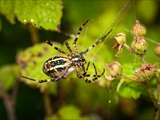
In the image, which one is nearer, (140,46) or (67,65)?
(140,46)

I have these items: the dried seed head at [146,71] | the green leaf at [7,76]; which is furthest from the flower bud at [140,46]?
the green leaf at [7,76]

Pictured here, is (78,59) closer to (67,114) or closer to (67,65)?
(67,65)

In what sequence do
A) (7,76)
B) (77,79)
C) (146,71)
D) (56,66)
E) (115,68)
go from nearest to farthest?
(146,71)
(115,68)
(56,66)
(7,76)
(77,79)

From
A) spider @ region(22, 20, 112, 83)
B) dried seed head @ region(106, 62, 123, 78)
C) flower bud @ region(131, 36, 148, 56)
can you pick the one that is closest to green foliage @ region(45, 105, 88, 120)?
spider @ region(22, 20, 112, 83)

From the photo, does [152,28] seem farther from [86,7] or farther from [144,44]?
[144,44]

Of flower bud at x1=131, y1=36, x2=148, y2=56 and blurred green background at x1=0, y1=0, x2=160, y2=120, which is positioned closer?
flower bud at x1=131, y1=36, x2=148, y2=56

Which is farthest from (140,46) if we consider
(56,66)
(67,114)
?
(67,114)

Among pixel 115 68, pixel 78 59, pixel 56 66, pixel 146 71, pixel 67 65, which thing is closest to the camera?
pixel 146 71

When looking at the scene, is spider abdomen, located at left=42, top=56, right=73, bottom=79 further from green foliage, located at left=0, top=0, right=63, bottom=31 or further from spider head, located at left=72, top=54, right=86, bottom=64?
green foliage, located at left=0, top=0, right=63, bottom=31

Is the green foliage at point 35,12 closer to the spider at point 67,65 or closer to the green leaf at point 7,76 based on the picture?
the spider at point 67,65
